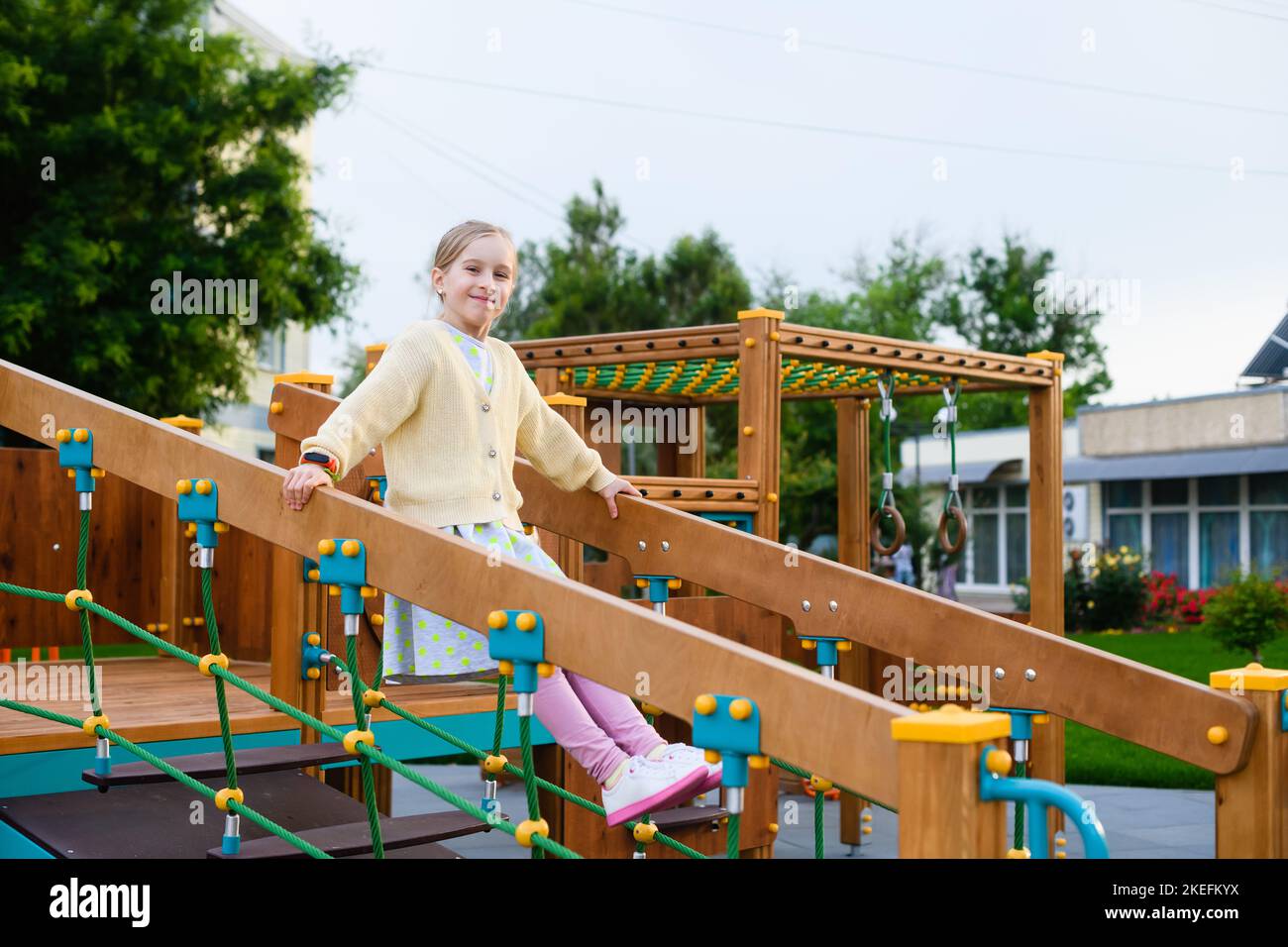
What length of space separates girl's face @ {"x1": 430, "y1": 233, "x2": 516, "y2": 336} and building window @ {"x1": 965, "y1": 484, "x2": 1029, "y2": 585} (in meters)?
24.6

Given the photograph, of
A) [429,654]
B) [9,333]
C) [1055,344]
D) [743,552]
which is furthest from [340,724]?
[1055,344]

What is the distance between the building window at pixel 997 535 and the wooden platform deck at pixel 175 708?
76.7ft

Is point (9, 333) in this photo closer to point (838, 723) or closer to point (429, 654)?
point (429, 654)

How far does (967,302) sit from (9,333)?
28991mm

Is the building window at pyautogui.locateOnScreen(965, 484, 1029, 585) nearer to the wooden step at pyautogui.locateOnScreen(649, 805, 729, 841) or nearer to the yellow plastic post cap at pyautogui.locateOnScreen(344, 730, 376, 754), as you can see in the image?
the wooden step at pyautogui.locateOnScreen(649, 805, 729, 841)

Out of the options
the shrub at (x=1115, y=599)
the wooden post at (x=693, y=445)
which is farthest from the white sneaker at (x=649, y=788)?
the shrub at (x=1115, y=599)

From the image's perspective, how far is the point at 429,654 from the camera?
9.70ft

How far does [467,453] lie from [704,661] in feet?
4.05

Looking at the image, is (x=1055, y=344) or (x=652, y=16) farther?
(x=1055, y=344)

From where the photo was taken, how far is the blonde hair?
317 cm

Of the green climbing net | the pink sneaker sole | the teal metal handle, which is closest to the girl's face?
the green climbing net

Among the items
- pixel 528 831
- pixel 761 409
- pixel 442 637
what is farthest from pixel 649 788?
pixel 761 409

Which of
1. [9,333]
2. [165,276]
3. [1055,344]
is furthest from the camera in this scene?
[1055,344]
